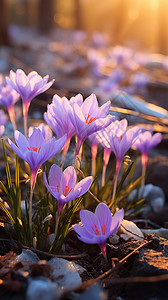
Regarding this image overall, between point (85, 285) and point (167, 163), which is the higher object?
point (85, 285)

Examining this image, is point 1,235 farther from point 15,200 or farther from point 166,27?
point 166,27

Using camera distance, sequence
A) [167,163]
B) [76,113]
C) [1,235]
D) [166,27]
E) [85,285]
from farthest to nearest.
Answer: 1. [166,27]
2. [167,163]
3. [1,235]
4. [76,113]
5. [85,285]

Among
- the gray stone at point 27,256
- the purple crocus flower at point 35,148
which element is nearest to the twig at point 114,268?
the gray stone at point 27,256

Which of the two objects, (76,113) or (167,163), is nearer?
(76,113)

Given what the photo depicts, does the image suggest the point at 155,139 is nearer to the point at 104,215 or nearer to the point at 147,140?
the point at 147,140

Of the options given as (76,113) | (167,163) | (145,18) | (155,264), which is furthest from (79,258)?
(145,18)

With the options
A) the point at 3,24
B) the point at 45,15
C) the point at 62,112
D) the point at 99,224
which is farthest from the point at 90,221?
the point at 45,15

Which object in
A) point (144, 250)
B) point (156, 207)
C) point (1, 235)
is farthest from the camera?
point (156, 207)

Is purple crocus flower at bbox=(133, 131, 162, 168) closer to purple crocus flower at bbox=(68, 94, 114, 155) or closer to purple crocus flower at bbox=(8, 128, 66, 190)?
purple crocus flower at bbox=(68, 94, 114, 155)
